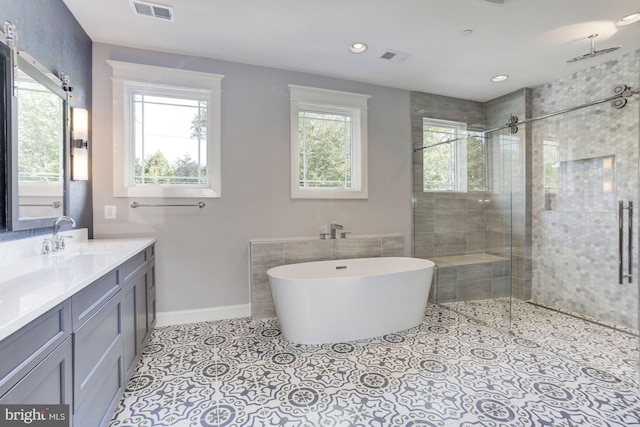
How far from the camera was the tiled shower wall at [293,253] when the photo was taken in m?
2.97

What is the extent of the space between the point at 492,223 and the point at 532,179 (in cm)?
68

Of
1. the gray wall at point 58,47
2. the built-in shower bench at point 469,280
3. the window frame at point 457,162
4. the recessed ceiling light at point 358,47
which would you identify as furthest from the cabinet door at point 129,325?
the window frame at point 457,162

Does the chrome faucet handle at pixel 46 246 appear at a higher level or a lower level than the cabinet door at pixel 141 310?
higher

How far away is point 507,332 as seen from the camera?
2758 millimetres

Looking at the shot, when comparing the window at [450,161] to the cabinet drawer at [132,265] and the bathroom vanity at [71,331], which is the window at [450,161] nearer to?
the cabinet drawer at [132,265]

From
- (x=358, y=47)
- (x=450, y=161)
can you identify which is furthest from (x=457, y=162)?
(x=358, y=47)

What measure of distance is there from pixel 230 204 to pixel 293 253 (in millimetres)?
808

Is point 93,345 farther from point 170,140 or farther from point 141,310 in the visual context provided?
point 170,140

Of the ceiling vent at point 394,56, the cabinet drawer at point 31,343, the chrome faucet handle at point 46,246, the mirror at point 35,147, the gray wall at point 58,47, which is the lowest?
the cabinet drawer at point 31,343

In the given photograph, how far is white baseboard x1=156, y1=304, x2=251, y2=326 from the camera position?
9.33ft

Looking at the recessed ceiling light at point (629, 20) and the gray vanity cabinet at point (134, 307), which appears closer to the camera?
the gray vanity cabinet at point (134, 307)

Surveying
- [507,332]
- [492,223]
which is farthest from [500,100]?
[507,332]

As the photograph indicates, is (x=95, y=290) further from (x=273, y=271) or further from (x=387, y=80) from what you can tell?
(x=387, y=80)

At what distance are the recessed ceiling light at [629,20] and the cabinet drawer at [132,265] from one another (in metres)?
3.95
